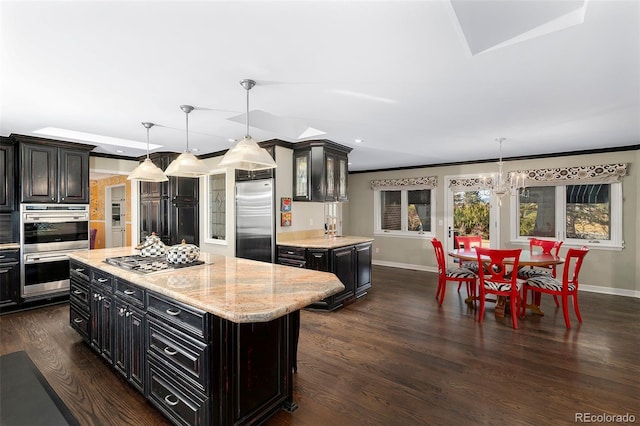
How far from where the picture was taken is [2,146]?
430cm

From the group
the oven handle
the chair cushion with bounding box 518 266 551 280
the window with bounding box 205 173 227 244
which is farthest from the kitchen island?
the chair cushion with bounding box 518 266 551 280

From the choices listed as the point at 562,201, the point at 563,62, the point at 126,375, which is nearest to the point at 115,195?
the point at 126,375

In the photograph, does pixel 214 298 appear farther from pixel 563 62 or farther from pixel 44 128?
pixel 44 128

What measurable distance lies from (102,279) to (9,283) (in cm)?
273

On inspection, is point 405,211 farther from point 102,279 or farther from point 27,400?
point 27,400

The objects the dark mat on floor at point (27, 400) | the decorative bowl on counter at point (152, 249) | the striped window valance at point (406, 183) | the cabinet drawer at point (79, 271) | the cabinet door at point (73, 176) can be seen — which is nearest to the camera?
the dark mat on floor at point (27, 400)

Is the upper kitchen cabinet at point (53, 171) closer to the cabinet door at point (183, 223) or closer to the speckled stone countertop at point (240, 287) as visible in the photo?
the cabinet door at point (183, 223)

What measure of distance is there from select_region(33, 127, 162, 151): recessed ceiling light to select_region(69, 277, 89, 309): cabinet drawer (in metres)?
2.21

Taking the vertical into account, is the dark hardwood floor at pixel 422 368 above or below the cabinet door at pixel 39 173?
below

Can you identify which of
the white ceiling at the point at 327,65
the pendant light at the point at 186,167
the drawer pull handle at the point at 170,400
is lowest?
the drawer pull handle at the point at 170,400

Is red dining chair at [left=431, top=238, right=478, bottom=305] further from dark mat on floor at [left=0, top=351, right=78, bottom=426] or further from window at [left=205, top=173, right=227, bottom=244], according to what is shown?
dark mat on floor at [left=0, top=351, right=78, bottom=426]

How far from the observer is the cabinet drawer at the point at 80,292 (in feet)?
9.80

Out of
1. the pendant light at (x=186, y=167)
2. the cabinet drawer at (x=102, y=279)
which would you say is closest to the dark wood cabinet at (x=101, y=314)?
the cabinet drawer at (x=102, y=279)

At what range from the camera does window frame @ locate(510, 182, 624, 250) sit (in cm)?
520
